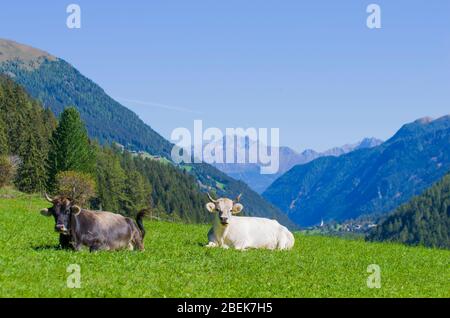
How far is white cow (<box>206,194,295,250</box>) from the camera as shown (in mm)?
24859

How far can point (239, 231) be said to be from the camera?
84.0 feet

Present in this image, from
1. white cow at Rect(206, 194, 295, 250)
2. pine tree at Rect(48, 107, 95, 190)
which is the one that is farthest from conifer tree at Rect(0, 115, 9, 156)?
white cow at Rect(206, 194, 295, 250)

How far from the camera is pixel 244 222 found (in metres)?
26.2

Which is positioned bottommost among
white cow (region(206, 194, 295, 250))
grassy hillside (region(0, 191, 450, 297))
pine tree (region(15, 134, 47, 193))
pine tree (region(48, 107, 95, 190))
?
grassy hillside (region(0, 191, 450, 297))

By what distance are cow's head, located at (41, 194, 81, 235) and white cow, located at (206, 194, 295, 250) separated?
19.4 ft

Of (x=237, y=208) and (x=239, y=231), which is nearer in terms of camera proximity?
(x=237, y=208)

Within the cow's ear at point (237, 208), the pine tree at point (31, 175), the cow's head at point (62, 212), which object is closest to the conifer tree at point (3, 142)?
the pine tree at point (31, 175)

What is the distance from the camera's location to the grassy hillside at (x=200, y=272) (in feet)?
47.1

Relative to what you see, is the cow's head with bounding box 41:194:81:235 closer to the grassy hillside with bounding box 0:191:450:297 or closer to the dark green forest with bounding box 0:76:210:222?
the grassy hillside with bounding box 0:191:450:297

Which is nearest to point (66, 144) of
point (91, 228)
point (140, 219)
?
point (140, 219)

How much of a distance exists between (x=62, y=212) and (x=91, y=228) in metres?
1.24

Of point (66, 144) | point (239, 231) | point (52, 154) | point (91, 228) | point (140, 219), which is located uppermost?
point (66, 144)

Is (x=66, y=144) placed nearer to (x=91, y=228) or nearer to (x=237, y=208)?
(x=237, y=208)
